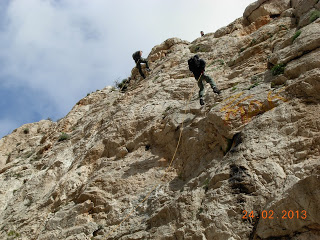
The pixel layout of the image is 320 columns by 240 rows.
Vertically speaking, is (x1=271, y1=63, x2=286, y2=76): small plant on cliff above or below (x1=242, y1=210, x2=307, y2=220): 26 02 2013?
above

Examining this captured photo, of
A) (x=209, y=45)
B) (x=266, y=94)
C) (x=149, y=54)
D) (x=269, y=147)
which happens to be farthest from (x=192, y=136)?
(x=149, y=54)

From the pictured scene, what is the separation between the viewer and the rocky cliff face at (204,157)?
5.51m

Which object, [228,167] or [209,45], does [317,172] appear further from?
[209,45]

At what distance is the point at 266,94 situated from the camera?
25.0 feet

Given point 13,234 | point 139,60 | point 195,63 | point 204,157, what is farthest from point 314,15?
point 13,234

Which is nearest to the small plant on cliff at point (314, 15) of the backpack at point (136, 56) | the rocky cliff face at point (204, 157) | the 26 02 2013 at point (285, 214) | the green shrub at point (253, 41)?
Result: the rocky cliff face at point (204, 157)

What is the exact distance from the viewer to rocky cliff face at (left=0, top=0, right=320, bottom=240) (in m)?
5.51

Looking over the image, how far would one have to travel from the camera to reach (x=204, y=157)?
7.88 meters

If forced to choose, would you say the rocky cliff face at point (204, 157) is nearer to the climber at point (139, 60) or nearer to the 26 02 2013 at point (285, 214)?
the 26 02 2013 at point (285, 214)

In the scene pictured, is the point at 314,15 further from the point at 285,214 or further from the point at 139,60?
the point at 139,60

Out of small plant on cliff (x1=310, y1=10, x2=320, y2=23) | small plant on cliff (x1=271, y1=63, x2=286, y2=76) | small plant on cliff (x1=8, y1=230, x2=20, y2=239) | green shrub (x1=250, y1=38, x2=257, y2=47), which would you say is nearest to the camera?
small plant on cliff (x1=271, y1=63, x2=286, y2=76)

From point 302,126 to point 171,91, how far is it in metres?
6.55

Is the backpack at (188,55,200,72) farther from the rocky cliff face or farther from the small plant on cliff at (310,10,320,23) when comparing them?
the small plant on cliff at (310,10,320,23)

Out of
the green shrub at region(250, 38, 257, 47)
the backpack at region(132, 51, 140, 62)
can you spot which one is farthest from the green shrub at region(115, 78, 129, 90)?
the green shrub at region(250, 38, 257, 47)
